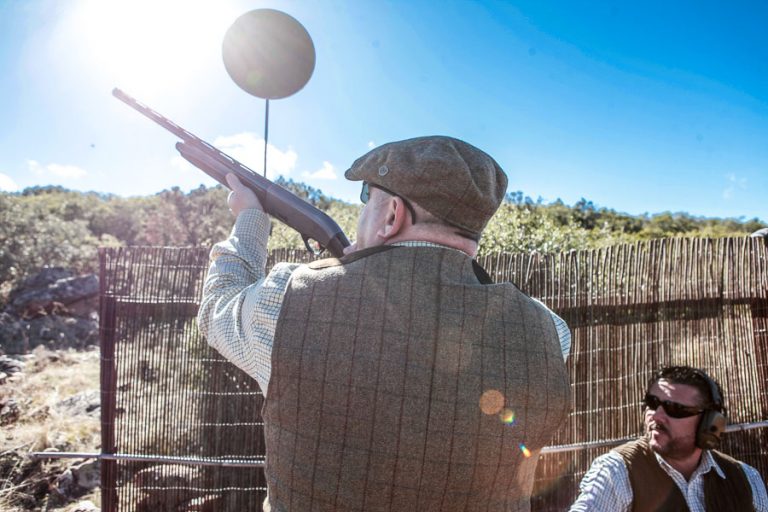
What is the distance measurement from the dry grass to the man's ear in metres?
5.01

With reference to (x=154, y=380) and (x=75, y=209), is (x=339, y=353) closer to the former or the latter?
(x=154, y=380)

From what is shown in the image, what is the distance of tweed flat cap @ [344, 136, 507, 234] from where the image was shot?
1180 mm

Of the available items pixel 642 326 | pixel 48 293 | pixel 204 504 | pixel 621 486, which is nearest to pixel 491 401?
pixel 621 486

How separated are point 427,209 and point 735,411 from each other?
473 cm

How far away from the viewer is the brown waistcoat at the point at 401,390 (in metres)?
1.04

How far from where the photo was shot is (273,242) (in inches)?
265

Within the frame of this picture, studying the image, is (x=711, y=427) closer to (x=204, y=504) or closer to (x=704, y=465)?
(x=704, y=465)

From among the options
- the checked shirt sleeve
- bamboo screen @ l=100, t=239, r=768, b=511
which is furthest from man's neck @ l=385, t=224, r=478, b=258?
bamboo screen @ l=100, t=239, r=768, b=511

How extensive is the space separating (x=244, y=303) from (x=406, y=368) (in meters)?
0.46

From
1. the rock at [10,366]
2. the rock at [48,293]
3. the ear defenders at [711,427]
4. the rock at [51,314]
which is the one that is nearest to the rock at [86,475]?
the rock at [10,366]

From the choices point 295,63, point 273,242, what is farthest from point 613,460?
point 273,242

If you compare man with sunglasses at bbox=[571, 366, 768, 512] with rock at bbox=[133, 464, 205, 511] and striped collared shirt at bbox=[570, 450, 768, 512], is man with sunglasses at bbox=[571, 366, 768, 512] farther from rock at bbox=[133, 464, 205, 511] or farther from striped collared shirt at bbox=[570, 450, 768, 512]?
rock at bbox=[133, 464, 205, 511]

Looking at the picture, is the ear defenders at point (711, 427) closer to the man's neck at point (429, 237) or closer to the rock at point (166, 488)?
the man's neck at point (429, 237)

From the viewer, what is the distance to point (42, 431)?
5.40 meters
